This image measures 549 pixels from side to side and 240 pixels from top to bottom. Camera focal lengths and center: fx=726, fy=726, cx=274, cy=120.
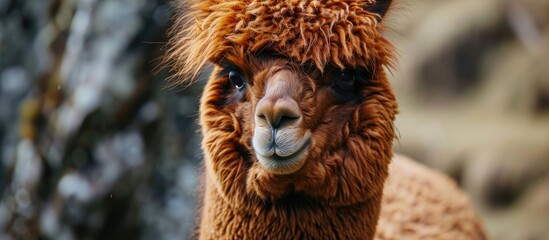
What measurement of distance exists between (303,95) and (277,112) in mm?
277

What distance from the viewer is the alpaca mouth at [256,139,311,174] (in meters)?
3.21

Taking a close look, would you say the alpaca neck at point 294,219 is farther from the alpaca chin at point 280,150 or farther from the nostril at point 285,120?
the nostril at point 285,120

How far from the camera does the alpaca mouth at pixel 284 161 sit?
3.21m

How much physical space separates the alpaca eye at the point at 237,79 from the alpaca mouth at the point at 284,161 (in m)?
0.42

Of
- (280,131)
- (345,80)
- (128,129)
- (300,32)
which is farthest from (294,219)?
(128,129)

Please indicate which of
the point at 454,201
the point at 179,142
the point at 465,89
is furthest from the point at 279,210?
the point at 465,89

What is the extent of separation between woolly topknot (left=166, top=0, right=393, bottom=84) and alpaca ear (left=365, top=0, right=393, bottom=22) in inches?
2.2

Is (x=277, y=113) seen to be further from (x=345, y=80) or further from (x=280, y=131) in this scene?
(x=345, y=80)

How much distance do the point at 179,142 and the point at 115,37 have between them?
1198 millimetres

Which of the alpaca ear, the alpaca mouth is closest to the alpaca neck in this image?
the alpaca mouth

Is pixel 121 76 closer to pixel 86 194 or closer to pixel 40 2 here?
pixel 86 194

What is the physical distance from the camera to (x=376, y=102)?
3.50 metres

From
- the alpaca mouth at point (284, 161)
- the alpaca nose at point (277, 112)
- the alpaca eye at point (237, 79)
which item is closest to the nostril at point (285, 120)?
the alpaca nose at point (277, 112)

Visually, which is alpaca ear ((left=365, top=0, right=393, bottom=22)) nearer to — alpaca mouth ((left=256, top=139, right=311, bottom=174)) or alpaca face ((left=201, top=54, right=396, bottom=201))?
alpaca face ((left=201, top=54, right=396, bottom=201))
